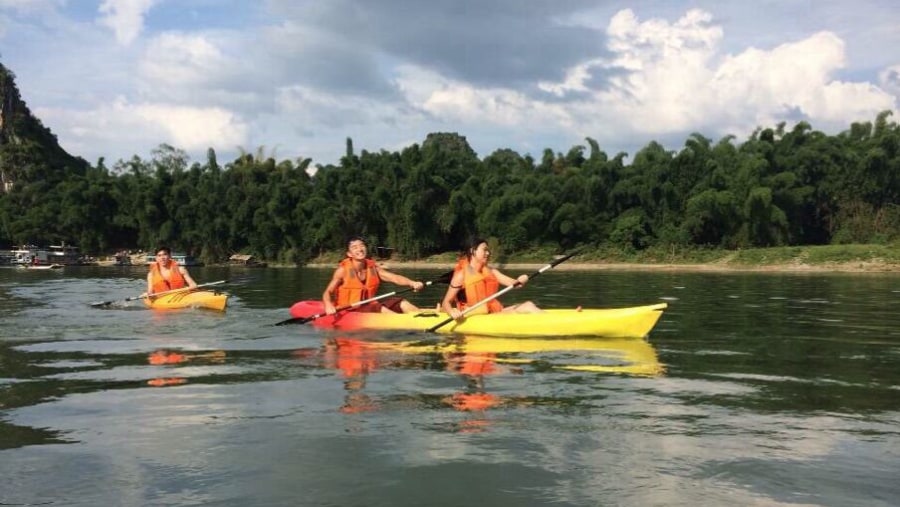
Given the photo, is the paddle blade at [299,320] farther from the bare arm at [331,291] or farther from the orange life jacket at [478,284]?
the orange life jacket at [478,284]

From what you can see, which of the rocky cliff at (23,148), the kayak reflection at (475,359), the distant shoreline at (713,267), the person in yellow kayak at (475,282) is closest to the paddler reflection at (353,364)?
the kayak reflection at (475,359)

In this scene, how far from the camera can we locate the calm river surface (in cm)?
375

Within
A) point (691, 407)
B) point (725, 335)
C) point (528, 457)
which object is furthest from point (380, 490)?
point (725, 335)

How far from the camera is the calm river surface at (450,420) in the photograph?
375cm

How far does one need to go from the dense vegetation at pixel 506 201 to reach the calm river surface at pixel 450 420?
3099 cm

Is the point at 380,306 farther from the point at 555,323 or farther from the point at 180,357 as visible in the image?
the point at 180,357

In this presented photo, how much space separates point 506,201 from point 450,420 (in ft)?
124

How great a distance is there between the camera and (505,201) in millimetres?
42406

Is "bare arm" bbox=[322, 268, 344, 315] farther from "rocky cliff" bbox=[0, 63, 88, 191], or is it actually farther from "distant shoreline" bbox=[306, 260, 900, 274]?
"rocky cliff" bbox=[0, 63, 88, 191]

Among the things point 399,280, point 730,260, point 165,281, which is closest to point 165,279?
point 165,281

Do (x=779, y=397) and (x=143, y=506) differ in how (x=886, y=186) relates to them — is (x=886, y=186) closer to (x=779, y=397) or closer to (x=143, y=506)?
(x=779, y=397)

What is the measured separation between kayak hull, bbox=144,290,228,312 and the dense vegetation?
29.7m

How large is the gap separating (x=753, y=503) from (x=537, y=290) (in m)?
17.0

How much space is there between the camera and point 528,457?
4.20 m
